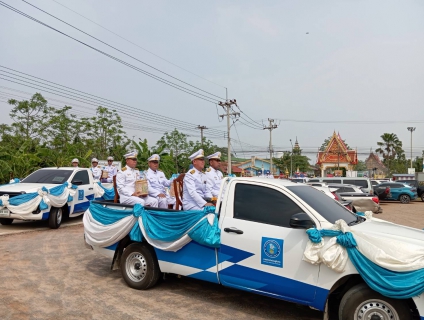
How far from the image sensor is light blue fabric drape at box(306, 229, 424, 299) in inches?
138

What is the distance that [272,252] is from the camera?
434 cm

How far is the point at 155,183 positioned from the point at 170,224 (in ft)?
9.42

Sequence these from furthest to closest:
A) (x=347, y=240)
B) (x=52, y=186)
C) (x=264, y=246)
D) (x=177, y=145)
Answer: (x=177, y=145) < (x=52, y=186) < (x=264, y=246) < (x=347, y=240)

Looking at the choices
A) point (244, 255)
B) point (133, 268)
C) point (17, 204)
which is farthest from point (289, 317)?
point (17, 204)

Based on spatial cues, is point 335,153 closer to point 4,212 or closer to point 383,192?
point 383,192

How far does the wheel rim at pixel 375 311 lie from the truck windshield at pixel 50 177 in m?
9.87

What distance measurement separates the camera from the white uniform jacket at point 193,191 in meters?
6.25

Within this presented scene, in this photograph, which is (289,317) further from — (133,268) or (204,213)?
(133,268)

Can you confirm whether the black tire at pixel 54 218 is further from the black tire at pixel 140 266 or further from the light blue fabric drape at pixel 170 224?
the black tire at pixel 140 266

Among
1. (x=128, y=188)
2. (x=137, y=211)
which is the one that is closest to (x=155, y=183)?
(x=128, y=188)

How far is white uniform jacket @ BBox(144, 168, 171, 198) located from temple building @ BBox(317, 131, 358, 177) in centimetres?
6358

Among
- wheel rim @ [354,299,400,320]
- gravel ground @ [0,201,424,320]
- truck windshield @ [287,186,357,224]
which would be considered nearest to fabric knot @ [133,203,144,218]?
gravel ground @ [0,201,424,320]

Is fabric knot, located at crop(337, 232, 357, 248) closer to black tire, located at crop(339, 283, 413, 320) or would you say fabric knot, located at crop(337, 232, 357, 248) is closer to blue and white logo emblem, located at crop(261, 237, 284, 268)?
black tire, located at crop(339, 283, 413, 320)

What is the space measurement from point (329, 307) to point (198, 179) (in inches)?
127
